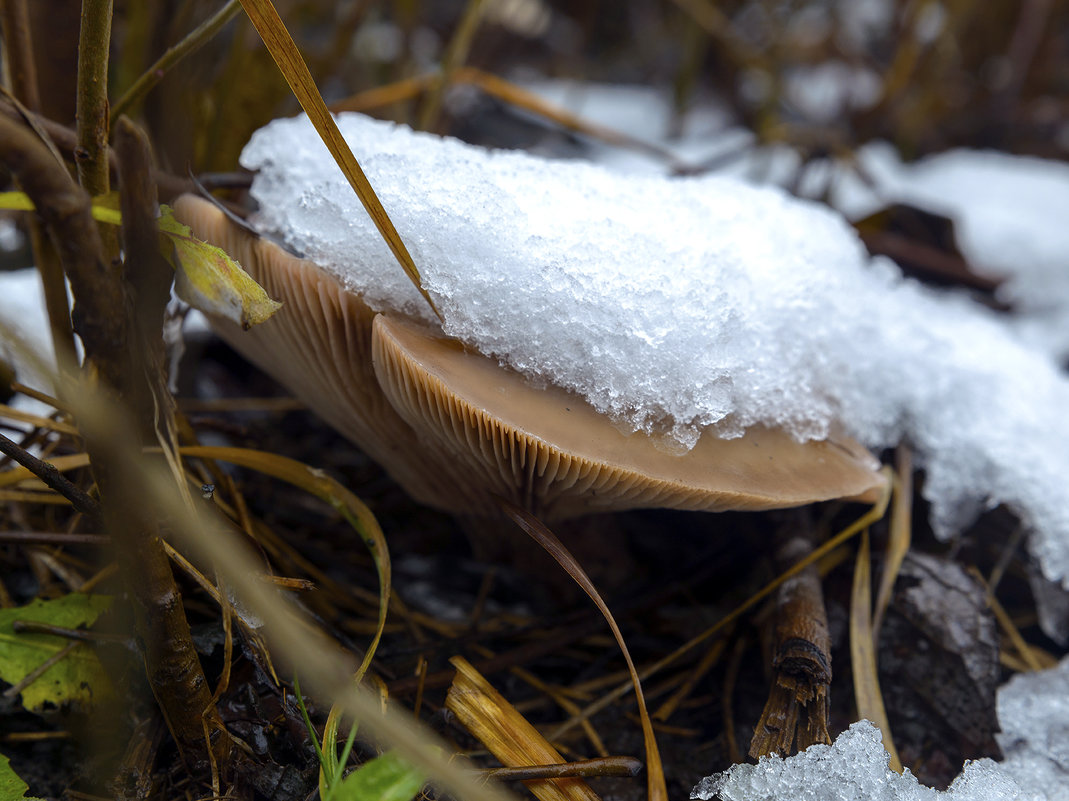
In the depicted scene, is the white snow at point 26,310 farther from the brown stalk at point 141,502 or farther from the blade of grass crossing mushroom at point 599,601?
the blade of grass crossing mushroom at point 599,601

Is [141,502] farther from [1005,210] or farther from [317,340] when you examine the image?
[1005,210]

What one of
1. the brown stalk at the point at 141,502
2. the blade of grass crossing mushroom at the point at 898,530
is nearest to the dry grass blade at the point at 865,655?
the blade of grass crossing mushroom at the point at 898,530

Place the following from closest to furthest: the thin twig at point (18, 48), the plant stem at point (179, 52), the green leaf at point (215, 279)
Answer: the green leaf at point (215, 279) → the plant stem at point (179, 52) → the thin twig at point (18, 48)

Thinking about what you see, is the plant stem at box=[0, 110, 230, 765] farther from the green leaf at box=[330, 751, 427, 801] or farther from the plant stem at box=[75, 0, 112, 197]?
the green leaf at box=[330, 751, 427, 801]

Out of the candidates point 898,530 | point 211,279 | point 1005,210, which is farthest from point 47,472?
point 1005,210

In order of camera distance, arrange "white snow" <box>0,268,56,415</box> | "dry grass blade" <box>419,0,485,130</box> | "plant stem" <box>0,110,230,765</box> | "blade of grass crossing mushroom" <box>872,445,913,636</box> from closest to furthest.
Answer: "plant stem" <box>0,110,230,765</box>
"blade of grass crossing mushroom" <box>872,445,913,636</box>
"white snow" <box>0,268,56,415</box>
"dry grass blade" <box>419,0,485,130</box>

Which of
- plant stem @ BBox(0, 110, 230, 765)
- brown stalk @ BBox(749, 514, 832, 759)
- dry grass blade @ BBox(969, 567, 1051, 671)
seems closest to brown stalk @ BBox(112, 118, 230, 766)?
plant stem @ BBox(0, 110, 230, 765)

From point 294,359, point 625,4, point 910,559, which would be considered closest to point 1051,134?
point 625,4
